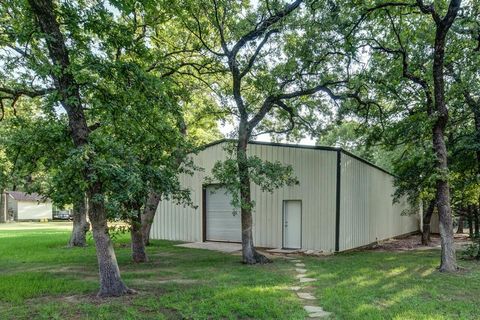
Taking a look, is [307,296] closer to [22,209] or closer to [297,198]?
[297,198]

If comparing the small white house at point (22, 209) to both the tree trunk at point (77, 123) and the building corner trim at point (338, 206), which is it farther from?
the tree trunk at point (77, 123)

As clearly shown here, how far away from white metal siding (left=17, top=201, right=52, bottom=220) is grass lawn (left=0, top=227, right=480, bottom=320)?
33.7 metres

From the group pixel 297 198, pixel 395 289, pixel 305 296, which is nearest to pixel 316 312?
pixel 305 296

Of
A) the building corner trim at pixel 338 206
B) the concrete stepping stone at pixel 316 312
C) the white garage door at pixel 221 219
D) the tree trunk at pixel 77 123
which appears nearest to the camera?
the concrete stepping stone at pixel 316 312

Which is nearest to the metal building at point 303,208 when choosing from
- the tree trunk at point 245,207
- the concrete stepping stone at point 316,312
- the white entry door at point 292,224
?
the white entry door at point 292,224

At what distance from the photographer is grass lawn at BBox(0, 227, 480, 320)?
5508 millimetres

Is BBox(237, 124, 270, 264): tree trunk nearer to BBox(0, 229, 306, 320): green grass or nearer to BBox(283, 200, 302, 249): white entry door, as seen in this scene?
BBox(0, 229, 306, 320): green grass

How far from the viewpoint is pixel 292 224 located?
13.5 m

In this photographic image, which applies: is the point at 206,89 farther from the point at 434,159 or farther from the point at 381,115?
the point at 434,159

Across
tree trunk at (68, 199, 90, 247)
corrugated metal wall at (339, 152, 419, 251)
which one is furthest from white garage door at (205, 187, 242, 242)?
tree trunk at (68, 199, 90, 247)

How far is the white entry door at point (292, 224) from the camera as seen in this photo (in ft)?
43.4

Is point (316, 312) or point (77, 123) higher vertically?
point (77, 123)

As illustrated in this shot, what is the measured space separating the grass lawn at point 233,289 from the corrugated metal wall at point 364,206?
2.05 meters

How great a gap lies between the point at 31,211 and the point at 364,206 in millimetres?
39005
